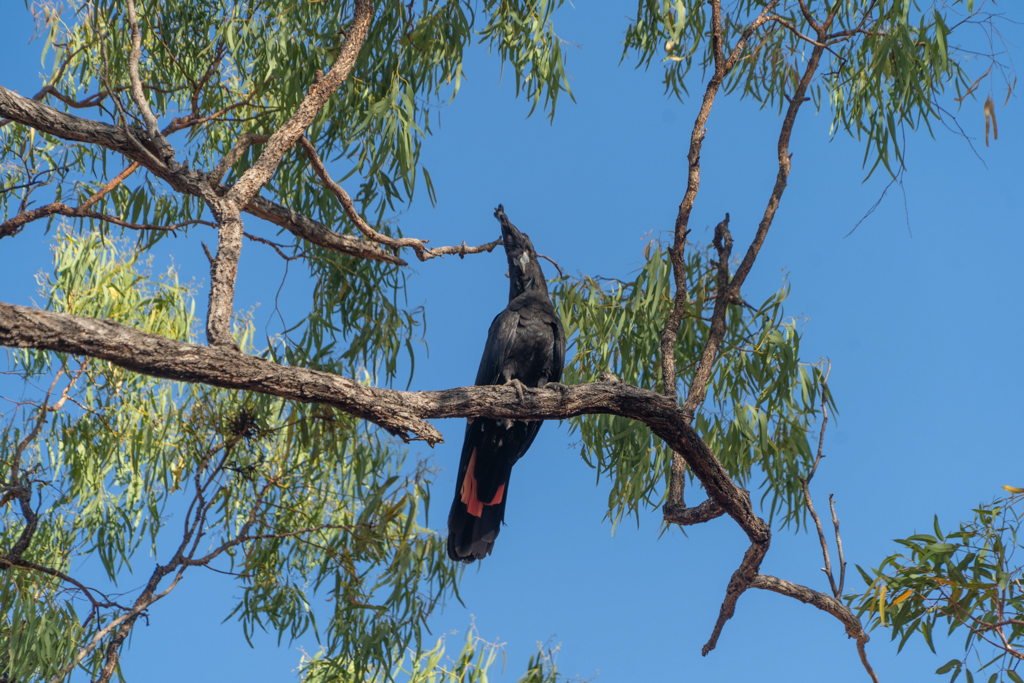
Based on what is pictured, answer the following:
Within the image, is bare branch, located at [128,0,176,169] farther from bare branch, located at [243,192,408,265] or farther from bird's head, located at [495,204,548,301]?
bird's head, located at [495,204,548,301]

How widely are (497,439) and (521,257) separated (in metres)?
0.82

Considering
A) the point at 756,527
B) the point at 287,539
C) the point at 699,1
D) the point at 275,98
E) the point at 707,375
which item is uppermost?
the point at 699,1

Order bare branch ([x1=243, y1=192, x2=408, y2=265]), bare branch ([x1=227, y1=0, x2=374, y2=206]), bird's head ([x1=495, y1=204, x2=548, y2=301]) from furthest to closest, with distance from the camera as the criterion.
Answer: bird's head ([x1=495, y1=204, x2=548, y2=301])
bare branch ([x1=243, y1=192, x2=408, y2=265])
bare branch ([x1=227, y1=0, x2=374, y2=206])

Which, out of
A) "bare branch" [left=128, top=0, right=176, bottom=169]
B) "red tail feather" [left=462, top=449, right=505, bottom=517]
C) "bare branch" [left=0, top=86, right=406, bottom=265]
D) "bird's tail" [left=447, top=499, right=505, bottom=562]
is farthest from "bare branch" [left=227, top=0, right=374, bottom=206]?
"bird's tail" [left=447, top=499, right=505, bottom=562]

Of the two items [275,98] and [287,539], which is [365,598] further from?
[275,98]

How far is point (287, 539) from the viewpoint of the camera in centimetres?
393

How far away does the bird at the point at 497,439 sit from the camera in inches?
114

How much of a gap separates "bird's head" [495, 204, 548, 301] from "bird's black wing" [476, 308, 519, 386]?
8.5 inches

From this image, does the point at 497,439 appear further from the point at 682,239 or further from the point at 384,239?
the point at 682,239

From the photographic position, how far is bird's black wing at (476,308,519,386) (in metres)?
2.93

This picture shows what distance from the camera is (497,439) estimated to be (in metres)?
2.91

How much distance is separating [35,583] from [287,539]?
1142mm

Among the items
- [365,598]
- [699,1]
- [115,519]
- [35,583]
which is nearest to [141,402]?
[115,519]

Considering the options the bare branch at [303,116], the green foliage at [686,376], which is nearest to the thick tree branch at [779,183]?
the green foliage at [686,376]
